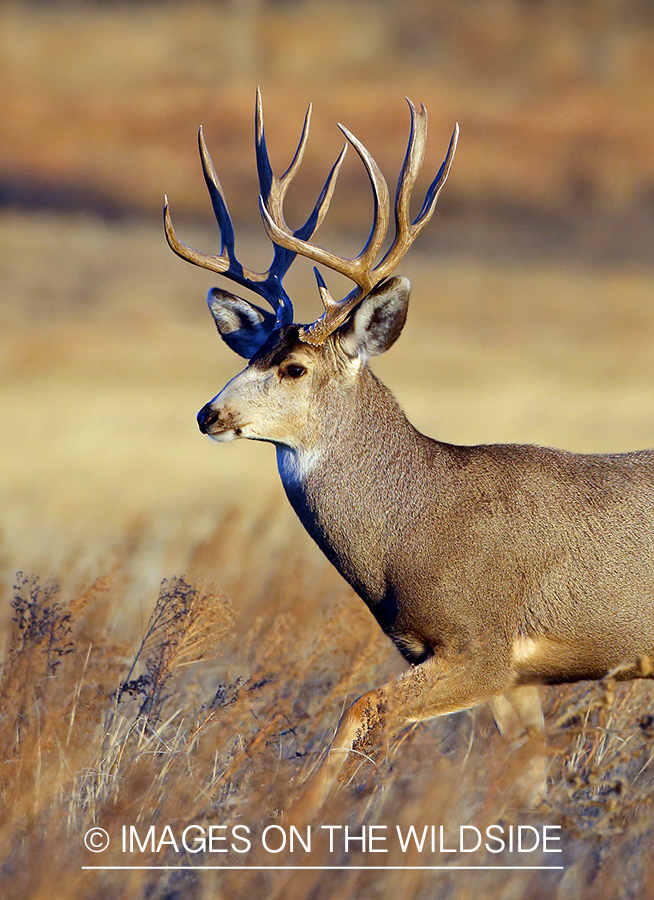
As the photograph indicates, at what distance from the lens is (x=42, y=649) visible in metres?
5.89

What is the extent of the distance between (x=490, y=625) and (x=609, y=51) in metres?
42.0

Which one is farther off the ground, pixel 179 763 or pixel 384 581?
pixel 384 581

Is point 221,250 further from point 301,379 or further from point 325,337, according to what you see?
point 301,379

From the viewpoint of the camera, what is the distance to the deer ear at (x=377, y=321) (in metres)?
6.34

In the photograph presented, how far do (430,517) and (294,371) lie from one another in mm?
955

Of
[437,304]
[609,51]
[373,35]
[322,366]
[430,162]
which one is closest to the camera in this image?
[322,366]

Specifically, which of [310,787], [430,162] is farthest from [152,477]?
[430,162]

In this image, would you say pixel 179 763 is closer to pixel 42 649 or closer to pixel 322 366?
pixel 42 649

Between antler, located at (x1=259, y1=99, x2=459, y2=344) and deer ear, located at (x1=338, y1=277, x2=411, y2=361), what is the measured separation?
74 mm

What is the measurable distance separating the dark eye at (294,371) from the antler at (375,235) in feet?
0.46

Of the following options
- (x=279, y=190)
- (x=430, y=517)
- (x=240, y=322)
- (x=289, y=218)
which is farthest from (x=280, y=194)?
(x=289, y=218)

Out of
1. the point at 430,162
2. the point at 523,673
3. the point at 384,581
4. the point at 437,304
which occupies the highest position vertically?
the point at 430,162

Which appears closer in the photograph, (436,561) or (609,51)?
Answer: (436,561)

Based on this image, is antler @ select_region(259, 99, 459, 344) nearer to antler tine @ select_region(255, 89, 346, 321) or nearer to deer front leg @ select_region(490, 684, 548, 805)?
antler tine @ select_region(255, 89, 346, 321)
